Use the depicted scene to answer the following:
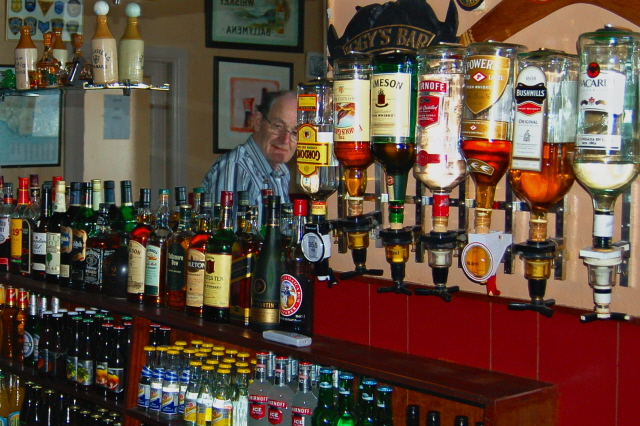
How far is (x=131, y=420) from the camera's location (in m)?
2.09

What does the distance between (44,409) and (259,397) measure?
4.17ft

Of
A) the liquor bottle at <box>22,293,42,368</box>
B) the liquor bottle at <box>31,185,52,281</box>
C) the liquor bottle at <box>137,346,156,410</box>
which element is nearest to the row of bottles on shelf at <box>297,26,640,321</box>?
the liquor bottle at <box>137,346,156,410</box>

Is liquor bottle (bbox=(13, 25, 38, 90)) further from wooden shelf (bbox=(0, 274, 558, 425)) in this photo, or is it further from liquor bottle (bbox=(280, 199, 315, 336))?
liquor bottle (bbox=(280, 199, 315, 336))

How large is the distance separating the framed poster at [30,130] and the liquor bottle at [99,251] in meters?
1.85

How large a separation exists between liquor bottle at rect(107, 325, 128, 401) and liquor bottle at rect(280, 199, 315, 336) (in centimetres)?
65

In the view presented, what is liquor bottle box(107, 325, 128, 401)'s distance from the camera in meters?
2.24

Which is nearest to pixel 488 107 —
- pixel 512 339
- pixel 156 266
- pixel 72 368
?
pixel 512 339

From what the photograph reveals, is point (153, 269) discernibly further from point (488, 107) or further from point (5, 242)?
point (488, 107)

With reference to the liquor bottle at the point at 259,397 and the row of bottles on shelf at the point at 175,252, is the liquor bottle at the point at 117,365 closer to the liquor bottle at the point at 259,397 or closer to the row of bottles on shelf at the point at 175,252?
the row of bottles on shelf at the point at 175,252

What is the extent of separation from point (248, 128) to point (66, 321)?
210cm

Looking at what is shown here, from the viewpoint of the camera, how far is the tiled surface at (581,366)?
4.46 feet

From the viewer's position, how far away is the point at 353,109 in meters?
1.48

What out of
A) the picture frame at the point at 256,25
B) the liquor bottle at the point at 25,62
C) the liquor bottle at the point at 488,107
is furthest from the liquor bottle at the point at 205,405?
the picture frame at the point at 256,25

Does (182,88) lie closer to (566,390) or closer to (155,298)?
(155,298)
